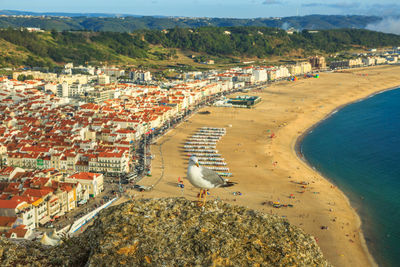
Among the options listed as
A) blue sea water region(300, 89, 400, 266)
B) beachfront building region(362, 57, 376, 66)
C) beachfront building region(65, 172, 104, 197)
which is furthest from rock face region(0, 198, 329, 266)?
beachfront building region(362, 57, 376, 66)

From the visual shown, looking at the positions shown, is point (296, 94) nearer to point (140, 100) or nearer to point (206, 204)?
point (140, 100)

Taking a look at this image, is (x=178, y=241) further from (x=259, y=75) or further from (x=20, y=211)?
(x=259, y=75)

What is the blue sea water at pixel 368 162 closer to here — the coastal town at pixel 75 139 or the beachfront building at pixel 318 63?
the coastal town at pixel 75 139

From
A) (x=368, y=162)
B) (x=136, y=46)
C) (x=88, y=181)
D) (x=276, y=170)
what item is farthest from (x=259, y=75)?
(x=88, y=181)

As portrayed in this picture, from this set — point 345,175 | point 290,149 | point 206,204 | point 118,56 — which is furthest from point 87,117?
point 118,56

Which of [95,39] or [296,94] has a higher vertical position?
[95,39]

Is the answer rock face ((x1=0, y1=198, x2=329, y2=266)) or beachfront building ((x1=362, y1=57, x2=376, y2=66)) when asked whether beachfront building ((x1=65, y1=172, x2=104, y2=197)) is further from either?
beachfront building ((x1=362, y1=57, x2=376, y2=66))
